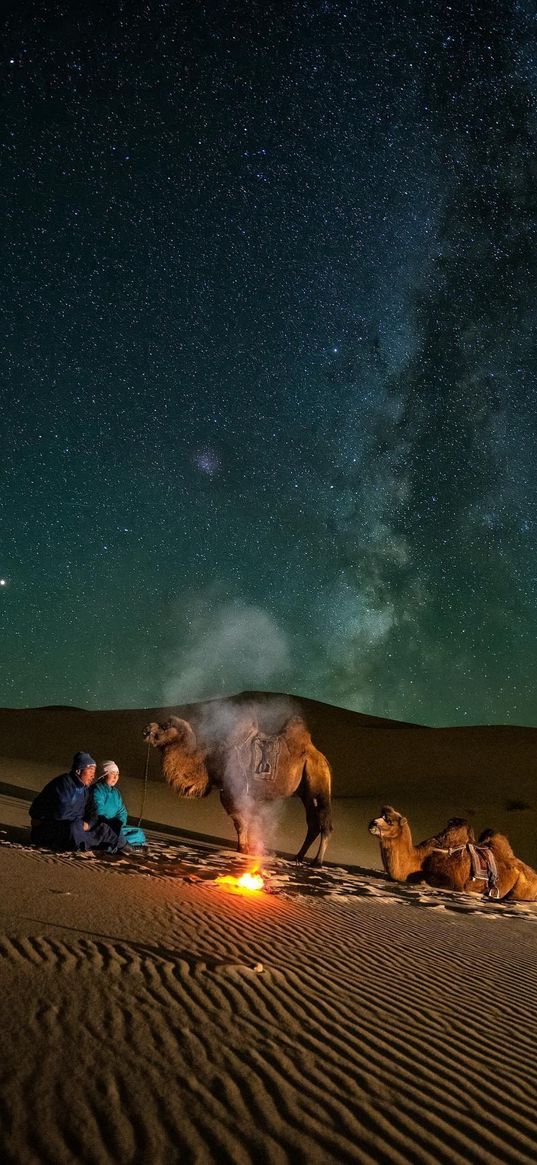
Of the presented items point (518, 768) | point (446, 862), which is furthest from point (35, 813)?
point (518, 768)

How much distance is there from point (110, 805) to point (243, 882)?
2.74 meters

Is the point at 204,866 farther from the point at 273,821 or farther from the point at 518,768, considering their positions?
the point at 518,768

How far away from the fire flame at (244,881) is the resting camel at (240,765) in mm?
3523

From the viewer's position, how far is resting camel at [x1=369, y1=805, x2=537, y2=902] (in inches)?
413

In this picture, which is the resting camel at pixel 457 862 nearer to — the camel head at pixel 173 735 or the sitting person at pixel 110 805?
the sitting person at pixel 110 805

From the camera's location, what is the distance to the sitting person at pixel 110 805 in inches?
390

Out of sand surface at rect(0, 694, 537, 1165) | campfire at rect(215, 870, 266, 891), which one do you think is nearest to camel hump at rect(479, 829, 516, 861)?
sand surface at rect(0, 694, 537, 1165)

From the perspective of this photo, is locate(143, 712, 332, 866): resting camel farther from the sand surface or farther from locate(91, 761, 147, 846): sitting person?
the sand surface

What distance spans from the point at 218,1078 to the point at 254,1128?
0.34 metres

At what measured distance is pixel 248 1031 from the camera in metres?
3.23

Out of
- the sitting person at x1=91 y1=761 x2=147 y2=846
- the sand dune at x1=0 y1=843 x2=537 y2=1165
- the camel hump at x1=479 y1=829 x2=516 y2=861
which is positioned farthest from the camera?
the camel hump at x1=479 y1=829 x2=516 y2=861

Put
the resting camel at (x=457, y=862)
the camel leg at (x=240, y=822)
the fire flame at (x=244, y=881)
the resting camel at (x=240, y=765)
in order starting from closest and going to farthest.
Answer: the fire flame at (x=244, y=881), the resting camel at (x=457, y=862), the camel leg at (x=240, y=822), the resting camel at (x=240, y=765)

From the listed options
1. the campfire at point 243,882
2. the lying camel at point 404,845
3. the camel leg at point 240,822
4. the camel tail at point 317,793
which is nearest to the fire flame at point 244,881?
the campfire at point 243,882

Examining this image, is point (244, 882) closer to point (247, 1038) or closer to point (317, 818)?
point (247, 1038)
